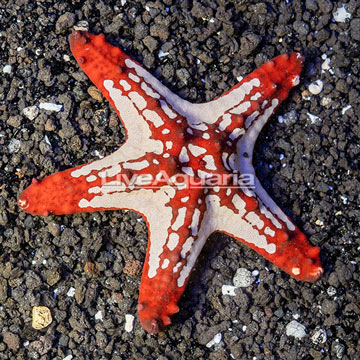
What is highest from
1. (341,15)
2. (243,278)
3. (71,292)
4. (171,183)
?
(341,15)

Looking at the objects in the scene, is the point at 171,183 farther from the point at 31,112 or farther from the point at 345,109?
the point at 345,109

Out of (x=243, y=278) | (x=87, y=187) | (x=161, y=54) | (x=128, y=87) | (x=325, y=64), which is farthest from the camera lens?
(x=325, y=64)

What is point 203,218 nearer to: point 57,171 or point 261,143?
point 261,143

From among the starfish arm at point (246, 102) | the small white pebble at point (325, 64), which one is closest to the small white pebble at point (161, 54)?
the starfish arm at point (246, 102)

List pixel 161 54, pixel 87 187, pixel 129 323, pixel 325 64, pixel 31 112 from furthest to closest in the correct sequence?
1. pixel 325 64
2. pixel 161 54
3. pixel 31 112
4. pixel 129 323
5. pixel 87 187

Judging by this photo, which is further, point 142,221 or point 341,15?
point 341,15

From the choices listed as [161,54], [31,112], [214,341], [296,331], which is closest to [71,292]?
[214,341]

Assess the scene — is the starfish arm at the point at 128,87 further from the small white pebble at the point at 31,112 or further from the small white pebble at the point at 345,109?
the small white pebble at the point at 345,109

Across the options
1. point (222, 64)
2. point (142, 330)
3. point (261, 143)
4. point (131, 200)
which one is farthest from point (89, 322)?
point (222, 64)
